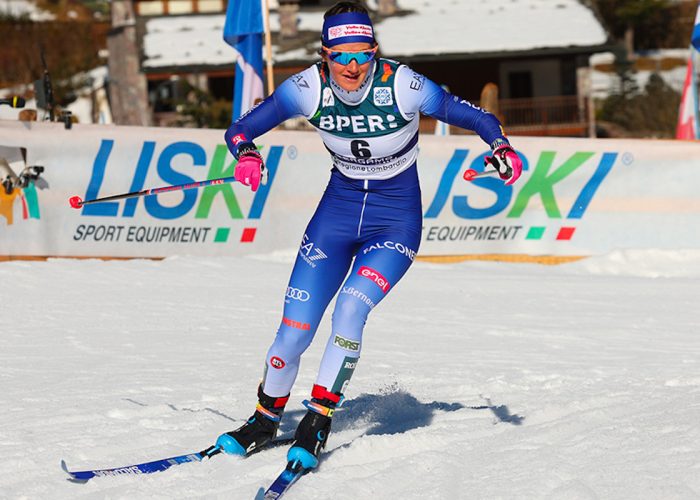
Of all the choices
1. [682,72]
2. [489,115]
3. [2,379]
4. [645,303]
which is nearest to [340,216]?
[489,115]

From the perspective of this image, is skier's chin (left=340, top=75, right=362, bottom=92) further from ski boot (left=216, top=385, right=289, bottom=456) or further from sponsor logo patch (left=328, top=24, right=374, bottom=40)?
ski boot (left=216, top=385, right=289, bottom=456)

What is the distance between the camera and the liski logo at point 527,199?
1243cm

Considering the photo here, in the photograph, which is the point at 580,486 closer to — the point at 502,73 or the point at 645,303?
the point at 645,303

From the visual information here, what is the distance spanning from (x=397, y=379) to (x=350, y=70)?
105 inches

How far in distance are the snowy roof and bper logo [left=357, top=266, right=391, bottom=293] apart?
1044 inches

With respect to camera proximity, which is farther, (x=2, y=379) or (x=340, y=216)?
(x=2, y=379)

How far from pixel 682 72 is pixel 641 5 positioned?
3.46 metres

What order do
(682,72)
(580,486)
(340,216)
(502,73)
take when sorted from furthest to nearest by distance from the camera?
(682,72), (502,73), (340,216), (580,486)

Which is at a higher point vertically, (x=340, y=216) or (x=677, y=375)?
(x=340, y=216)

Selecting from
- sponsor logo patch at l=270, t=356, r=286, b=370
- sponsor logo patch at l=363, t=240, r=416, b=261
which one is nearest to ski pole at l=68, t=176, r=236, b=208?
sponsor logo patch at l=363, t=240, r=416, b=261

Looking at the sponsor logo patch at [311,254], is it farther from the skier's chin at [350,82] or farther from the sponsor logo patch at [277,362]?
the skier's chin at [350,82]

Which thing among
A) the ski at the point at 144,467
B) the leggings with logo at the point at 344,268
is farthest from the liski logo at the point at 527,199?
the ski at the point at 144,467

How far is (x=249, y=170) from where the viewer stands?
5.34m

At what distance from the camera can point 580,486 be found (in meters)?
4.52
